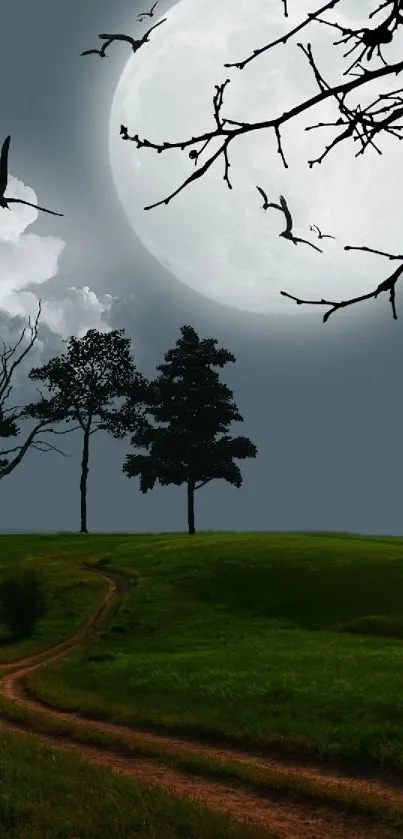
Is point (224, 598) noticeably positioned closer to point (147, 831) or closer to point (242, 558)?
point (242, 558)

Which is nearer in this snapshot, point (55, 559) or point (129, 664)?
point (129, 664)

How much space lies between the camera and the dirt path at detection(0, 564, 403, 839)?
1084 centimetres

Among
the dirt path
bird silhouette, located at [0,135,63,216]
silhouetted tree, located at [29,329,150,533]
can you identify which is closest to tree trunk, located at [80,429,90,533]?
silhouetted tree, located at [29,329,150,533]

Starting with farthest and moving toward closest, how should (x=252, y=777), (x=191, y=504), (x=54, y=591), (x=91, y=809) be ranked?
(x=191, y=504) < (x=54, y=591) < (x=252, y=777) < (x=91, y=809)

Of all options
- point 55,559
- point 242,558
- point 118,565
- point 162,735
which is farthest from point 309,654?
point 55,559

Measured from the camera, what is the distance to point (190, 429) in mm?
65312

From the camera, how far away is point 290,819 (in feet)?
36.8

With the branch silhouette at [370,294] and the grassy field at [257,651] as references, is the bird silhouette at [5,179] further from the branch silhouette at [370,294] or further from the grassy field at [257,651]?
the grassy field at [257,651]

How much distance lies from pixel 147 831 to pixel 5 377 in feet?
51.8

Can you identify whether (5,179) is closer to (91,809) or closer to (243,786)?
(91,809)

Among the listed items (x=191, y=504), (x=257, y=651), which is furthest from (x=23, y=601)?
(x=191, y=504)

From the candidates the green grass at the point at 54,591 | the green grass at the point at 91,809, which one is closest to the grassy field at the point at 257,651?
the green grass at the point at 54,591

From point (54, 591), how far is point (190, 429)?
2888 centimetres

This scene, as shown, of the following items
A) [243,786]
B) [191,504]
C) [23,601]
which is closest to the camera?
[243,786]
